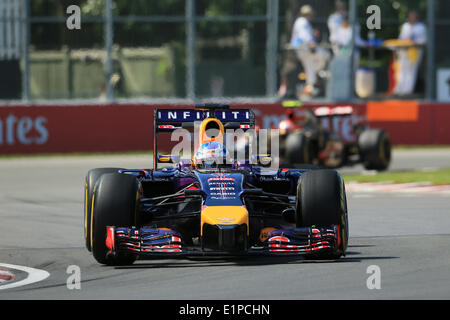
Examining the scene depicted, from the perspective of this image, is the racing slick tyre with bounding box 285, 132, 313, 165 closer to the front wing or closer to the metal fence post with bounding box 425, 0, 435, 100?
the metal fence post with bounding box 425, 0, 435, 100

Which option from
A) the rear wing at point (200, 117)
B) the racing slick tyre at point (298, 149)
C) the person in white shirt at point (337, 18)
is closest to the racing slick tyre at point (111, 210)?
the rear wing at point (200, 117)

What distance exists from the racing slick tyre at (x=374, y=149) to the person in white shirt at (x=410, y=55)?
6.91 metres

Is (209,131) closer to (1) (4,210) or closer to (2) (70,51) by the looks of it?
(1) (4,210)

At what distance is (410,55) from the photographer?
27.8 metres

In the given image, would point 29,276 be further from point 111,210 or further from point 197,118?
point 197,118

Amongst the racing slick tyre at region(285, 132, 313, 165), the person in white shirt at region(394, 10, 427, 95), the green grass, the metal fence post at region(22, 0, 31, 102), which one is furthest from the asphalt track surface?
the person in white shirt at region(394, 10, 427, 95)

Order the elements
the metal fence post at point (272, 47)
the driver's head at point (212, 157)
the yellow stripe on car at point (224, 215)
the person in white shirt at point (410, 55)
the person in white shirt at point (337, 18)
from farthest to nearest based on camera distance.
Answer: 1. the person in white shirt at point (410, 55)
2. the person in white shirt at point (337, 18)
3. the metal fence post at point (272, 47)
4. the driver's head at point (212, 157)
5. the yellow stripe on car at point (224, 215)

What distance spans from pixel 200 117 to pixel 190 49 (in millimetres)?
15055

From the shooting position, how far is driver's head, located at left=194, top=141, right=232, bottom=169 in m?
11.1

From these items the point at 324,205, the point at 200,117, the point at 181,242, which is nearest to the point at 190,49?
the point at 200,117

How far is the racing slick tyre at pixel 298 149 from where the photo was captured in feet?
64.7

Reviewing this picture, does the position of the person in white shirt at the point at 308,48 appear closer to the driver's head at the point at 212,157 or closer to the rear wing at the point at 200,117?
the rear wing at the point at 200,117

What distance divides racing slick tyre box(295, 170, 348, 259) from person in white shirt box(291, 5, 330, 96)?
17009mm

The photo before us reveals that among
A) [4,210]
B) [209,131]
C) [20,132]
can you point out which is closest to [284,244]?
[209,131]
